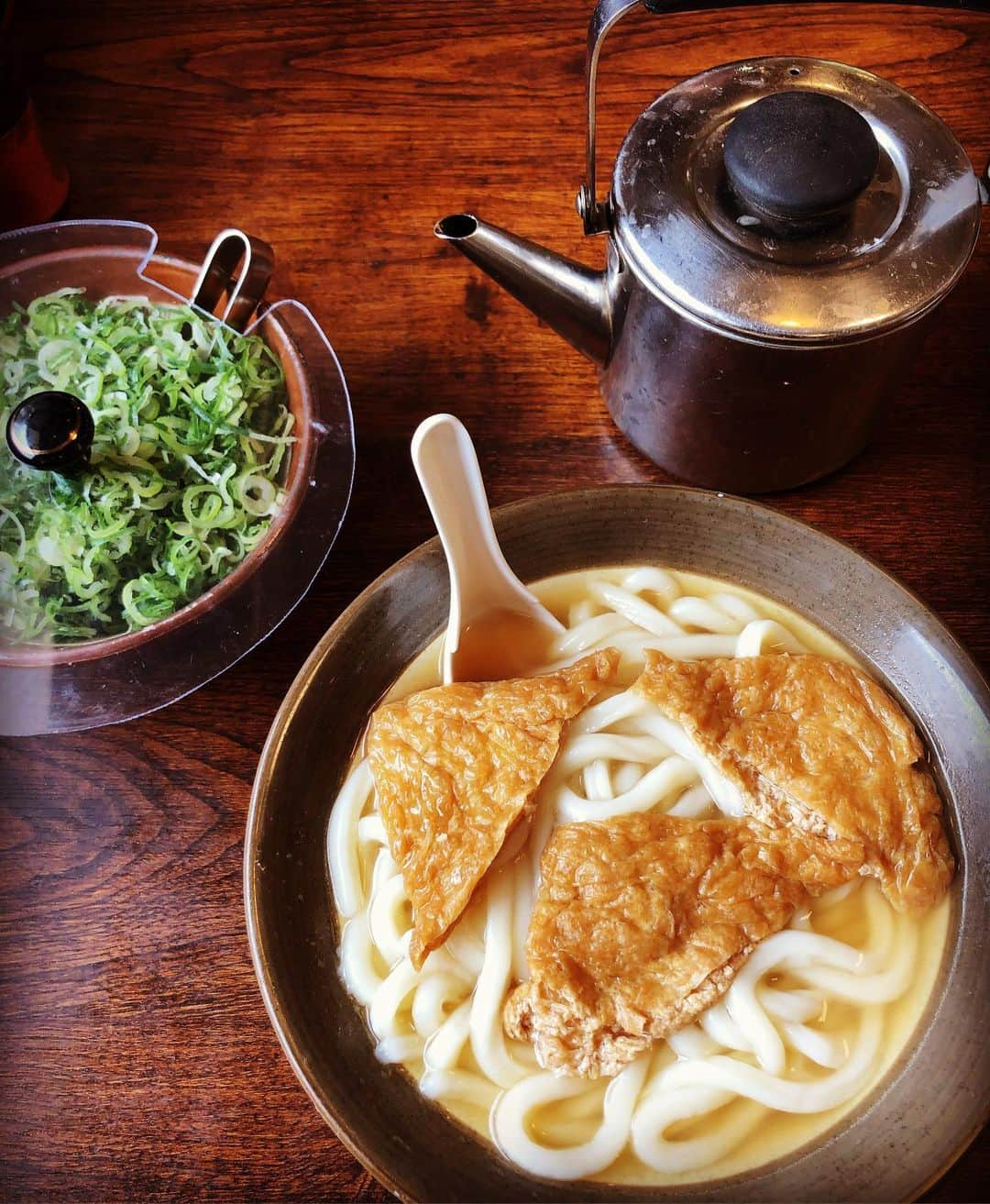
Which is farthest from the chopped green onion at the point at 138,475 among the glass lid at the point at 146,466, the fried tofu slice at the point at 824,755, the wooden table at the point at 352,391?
the fried tofu slice at the point at 824,755

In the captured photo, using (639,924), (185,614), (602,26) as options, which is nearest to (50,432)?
(185,614)

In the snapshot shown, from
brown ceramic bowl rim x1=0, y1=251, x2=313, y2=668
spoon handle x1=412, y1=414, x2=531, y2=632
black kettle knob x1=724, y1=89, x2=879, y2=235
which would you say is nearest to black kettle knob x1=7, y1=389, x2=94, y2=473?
brown ceramic bowl rim x1=0, y1=251, x2=313, y2=668

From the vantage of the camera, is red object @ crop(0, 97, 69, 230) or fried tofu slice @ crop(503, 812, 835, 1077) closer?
fried tofu slice @ crop(503, 812, 835, 1077)

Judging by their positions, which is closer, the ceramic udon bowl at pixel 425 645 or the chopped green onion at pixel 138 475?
the ceramic udon bowl at pixel 425 645

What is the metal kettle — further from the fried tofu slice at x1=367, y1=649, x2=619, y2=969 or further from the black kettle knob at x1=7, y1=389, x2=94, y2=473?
the black kettle knob at x1=7, y1=389, x2=94, y2=473

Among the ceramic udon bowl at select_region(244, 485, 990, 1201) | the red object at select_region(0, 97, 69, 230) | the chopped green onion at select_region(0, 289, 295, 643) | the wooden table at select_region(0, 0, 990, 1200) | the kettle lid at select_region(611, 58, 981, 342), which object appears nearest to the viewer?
the ceramic udon bowl at select_region(244, 485, 990, 1201)

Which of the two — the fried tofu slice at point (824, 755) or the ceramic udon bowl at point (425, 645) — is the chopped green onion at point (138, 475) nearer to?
the ceramic udon bowl at point (425, 645)

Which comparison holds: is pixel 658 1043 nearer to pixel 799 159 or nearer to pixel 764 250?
pixel 764 250
